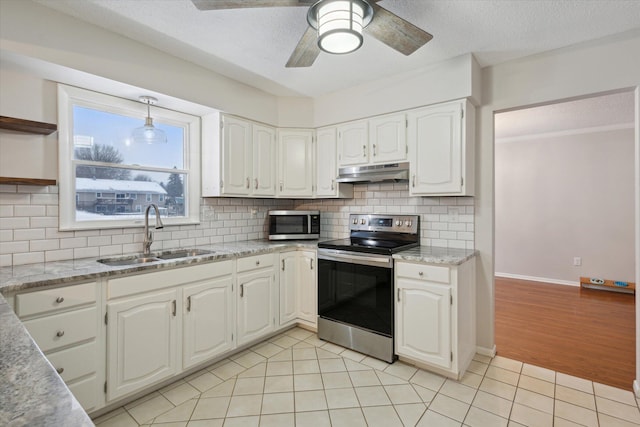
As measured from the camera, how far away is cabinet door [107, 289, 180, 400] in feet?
6.43

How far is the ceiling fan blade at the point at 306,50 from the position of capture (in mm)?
1765

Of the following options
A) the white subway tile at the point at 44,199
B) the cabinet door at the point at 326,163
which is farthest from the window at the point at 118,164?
the cabinet door at the point at 326,163

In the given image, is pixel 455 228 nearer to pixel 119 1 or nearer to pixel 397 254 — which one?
pixel 397 254

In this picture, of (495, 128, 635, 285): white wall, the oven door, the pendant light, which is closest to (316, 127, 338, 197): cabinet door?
the oven door

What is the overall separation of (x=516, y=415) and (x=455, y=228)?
4.74 feet

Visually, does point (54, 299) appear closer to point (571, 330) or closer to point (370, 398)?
point (370, 398)

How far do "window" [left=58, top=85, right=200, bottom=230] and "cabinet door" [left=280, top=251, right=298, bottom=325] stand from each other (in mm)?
955

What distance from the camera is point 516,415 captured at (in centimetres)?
197

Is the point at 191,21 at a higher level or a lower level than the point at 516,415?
higher

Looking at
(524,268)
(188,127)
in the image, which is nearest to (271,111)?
(188,127)

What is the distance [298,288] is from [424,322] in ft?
4.30

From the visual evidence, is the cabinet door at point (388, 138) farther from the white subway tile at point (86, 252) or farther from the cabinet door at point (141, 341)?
the white subway tile at point (86, 252)

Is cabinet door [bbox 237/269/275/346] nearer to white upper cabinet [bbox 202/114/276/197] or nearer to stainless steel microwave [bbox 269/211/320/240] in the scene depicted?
stainless steel microwave [bbox 269/211/320/240]

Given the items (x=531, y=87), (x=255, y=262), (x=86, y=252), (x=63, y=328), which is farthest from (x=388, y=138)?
(x=63, y=328)
